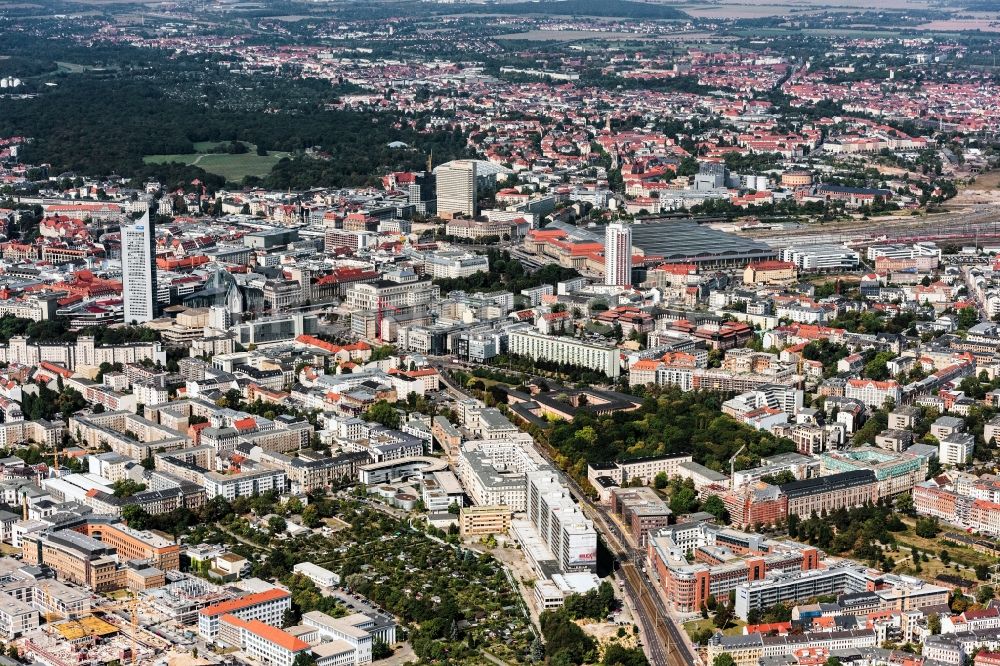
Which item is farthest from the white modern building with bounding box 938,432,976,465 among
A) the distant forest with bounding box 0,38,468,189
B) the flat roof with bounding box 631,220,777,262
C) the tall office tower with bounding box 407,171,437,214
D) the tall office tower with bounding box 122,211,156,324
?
the distant forest with bounding box 0,38,468,189

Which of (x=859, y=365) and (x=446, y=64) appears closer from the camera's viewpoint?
(x=859, y=365)

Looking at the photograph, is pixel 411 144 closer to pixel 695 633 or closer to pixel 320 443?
pixel 320 443

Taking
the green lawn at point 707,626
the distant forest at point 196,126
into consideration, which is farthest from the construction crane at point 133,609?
the distant forest at point 196,126

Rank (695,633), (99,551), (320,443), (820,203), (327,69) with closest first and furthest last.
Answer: (695,633), (99,551), (320,443), (820,203), (327,69)

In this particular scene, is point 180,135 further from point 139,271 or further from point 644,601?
point 644,601

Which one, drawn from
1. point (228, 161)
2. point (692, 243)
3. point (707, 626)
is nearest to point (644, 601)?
point (707, 626)

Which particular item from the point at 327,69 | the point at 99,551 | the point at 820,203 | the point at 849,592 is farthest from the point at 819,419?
the point at 327,69

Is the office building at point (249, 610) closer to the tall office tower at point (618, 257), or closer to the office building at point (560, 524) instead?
the office building at point (560, 524)

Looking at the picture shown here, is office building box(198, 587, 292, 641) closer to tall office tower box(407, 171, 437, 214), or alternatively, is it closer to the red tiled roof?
the red tiled roof
